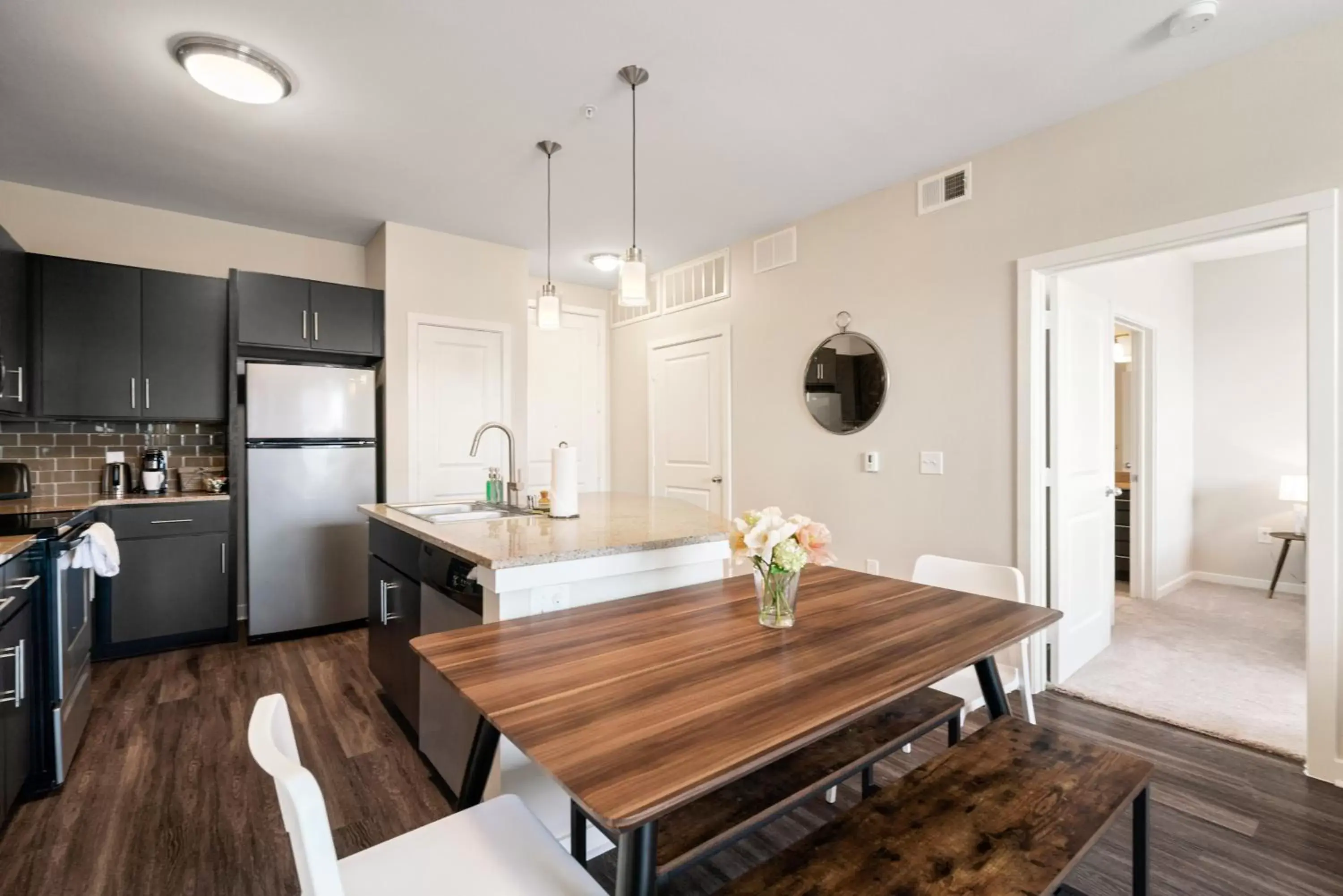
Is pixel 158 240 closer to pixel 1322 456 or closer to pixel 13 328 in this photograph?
pixel 13 328

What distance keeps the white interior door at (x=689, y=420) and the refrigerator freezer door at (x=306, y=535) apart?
7.33 ft

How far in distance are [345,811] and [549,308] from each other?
2134 mm

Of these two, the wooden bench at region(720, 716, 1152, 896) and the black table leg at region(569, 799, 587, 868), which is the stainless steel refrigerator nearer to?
the black table leg at region(569, 799, 587, 868)

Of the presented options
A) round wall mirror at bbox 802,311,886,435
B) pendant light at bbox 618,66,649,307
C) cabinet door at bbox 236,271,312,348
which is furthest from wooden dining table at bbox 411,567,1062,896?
cabinet door at bbox 236,271,312,348

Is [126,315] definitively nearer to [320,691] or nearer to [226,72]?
[226,72]

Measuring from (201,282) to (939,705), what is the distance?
4.43 meters

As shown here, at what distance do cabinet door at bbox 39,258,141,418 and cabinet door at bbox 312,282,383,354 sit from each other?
90cm

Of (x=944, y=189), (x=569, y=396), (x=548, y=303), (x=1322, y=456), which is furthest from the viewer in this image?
(x=569, y=396)

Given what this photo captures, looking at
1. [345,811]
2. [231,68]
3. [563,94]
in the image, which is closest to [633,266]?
[563,94]

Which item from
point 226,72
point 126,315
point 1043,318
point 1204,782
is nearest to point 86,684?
point 126,315

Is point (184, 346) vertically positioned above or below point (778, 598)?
above

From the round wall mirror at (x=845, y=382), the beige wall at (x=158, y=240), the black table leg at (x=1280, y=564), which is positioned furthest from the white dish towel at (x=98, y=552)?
the black table leg at (x=1280, y=564)

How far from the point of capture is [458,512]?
272cm

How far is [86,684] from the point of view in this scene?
2.51 meters
